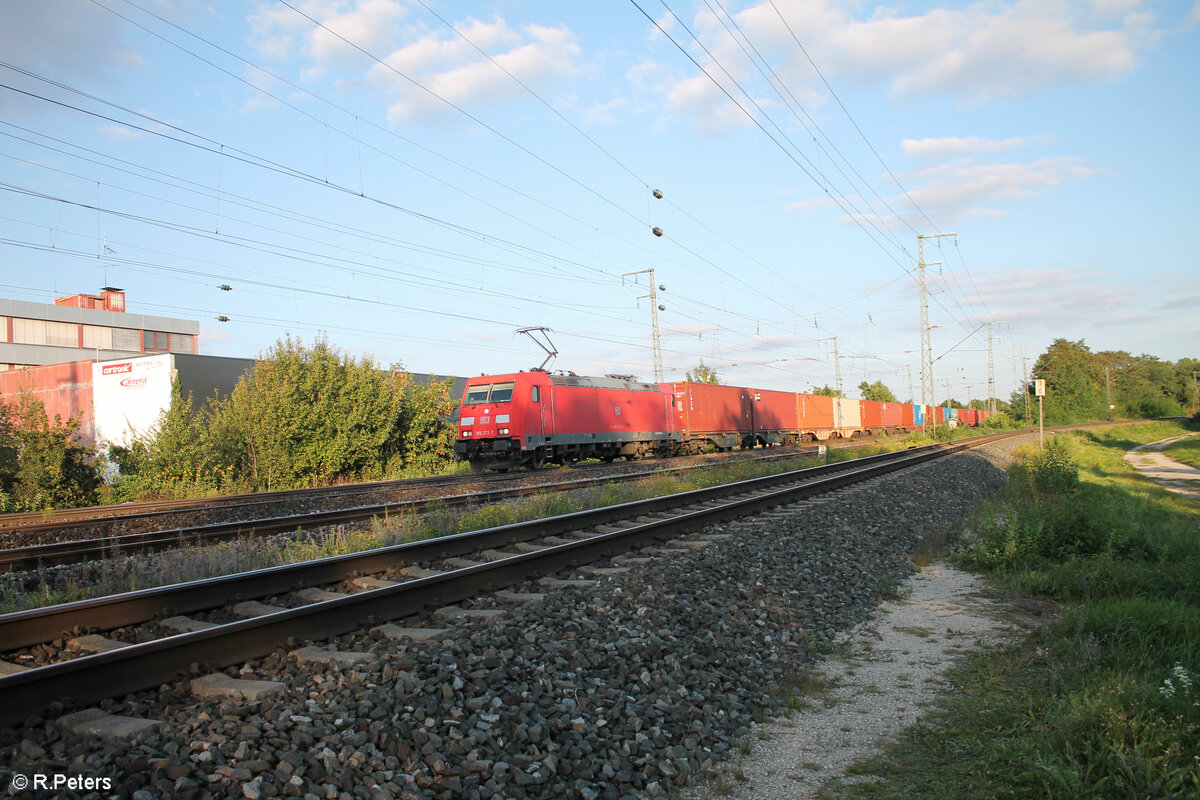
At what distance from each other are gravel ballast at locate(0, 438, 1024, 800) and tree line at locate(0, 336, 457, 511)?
54.9 ft

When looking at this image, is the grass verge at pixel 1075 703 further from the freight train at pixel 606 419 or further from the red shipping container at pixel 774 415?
the red shipping container at pixel 774 415

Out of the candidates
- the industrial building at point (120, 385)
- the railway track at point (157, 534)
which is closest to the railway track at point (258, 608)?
the railway track at point (157, 534)

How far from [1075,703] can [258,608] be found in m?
5.45

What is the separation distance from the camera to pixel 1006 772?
3381 mm

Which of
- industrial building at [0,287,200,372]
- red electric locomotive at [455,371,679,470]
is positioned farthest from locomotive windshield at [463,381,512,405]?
industrial building at [0,287,200,372]

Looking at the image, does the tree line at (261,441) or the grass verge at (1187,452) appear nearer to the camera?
the tree line at (261,441)

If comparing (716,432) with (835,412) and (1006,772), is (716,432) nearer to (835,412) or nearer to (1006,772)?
(835,412)

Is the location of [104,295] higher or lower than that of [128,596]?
higher

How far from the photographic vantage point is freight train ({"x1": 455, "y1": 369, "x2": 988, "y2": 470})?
2127 cm

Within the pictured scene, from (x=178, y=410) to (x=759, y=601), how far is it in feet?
62.8

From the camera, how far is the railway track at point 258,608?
3.68 m

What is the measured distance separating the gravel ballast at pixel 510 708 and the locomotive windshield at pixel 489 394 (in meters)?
15.1

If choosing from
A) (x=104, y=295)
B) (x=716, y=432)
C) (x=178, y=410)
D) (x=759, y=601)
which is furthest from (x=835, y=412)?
(x=104, y=295)

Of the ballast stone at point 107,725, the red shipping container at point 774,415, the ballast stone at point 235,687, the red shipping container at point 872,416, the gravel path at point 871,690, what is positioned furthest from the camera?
the red shipping container at point 872,416
